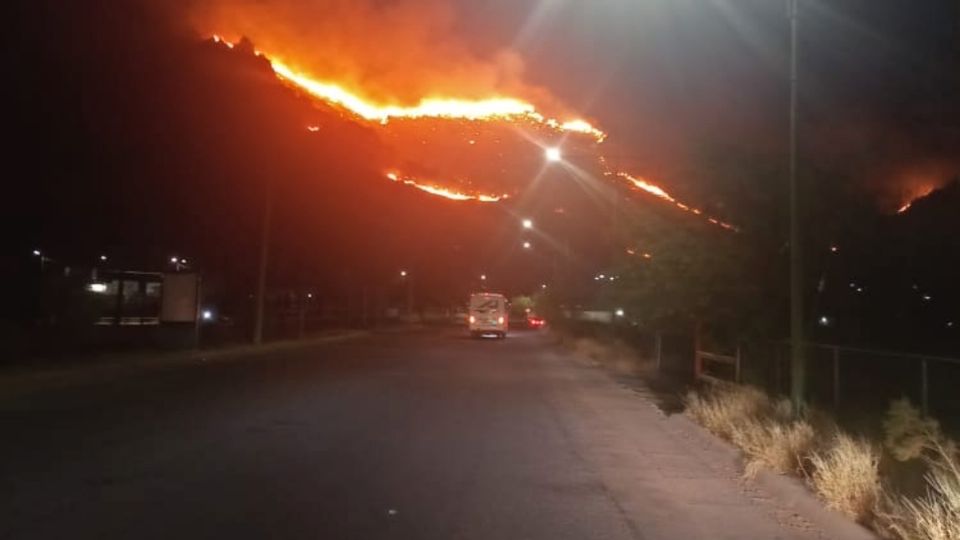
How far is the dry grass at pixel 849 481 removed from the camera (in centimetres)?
871

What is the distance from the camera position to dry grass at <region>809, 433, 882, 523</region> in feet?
28.6

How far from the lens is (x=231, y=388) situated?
69.2 ft

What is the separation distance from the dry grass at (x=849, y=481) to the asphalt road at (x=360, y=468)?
1.43 ft

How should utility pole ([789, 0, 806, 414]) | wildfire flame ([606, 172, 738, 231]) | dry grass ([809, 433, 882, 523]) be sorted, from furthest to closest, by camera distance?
wildfire flame ([606, 172, 738, 231]), utility pole ([789, 0, 806, 414]), dry grass ([809, 433, 882, 523])

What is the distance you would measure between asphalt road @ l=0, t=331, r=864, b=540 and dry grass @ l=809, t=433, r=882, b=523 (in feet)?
1.43

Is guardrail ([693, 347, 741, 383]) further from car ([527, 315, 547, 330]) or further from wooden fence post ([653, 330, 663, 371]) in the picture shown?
car ([527, 315, 547, 330])

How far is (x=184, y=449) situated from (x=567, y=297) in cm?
5048

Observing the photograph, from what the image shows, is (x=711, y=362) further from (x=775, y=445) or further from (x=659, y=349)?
(x=775, y=445)

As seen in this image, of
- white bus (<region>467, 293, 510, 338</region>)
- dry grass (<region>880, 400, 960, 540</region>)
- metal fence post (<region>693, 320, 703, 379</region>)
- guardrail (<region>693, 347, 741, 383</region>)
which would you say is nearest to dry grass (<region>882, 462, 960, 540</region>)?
dry grass (<region>880, 400, 960, 540</region>)

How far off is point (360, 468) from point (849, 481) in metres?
5.30

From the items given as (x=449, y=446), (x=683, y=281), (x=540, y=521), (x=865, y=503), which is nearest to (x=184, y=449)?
(x=449, y=446)

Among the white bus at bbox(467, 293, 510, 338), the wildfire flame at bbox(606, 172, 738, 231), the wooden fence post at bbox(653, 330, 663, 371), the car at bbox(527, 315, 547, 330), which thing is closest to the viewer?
the wildfire flame at bbox(606, 172, 738, 231)

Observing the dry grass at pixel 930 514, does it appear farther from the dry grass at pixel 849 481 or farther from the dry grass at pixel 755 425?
the dry grass at pixel 755 425

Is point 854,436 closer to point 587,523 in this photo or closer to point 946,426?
point 946,426
